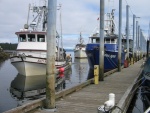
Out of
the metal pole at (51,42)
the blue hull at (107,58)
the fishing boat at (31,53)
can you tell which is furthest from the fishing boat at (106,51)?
the metal pole at (51,42)

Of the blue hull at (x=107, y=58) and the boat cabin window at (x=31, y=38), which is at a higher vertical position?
the boat cabin window at (x=31, y=38)

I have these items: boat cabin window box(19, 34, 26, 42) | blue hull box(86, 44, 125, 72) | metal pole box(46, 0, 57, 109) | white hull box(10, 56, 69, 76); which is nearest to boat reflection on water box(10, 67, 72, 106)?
white hull box(10, 56, 69, 76)

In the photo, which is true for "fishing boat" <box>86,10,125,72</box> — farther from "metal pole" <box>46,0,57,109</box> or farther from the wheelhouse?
"metal pole" <box>46,0,57,109</box>

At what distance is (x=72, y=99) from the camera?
10758 mm

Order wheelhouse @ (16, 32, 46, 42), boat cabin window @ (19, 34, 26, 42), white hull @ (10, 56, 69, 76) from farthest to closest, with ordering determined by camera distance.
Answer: boat cabin window @ (19, 34, 26, 42) → wheelhouse @ (16, 32, 46, 42) → white hull @ (10, 56, 69, 76)

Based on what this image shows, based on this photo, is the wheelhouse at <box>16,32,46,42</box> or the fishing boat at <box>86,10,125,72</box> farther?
the fishing boat at <box>86,10,125,72</box>

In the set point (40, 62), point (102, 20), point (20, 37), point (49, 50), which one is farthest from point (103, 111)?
point (20, 37)

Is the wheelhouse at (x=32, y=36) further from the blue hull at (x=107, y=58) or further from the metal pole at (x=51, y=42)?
the metal pole at (x=51, y=42)

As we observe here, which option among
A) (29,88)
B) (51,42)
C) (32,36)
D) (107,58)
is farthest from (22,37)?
(51,42)

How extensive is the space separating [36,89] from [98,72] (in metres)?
5.57

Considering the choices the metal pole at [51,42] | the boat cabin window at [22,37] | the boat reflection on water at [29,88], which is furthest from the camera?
the boat cabin window at [22,37]

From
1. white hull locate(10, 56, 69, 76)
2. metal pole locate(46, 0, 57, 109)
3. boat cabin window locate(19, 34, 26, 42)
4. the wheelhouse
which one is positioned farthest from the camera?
boat cabin window locate(19, 34, 26, 42)

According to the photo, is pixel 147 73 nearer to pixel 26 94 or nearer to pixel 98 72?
pixel 98 72

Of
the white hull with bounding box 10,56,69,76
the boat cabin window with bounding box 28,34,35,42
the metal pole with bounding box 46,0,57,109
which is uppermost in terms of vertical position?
the boat cabin window with bounding box 28,34,35,42
